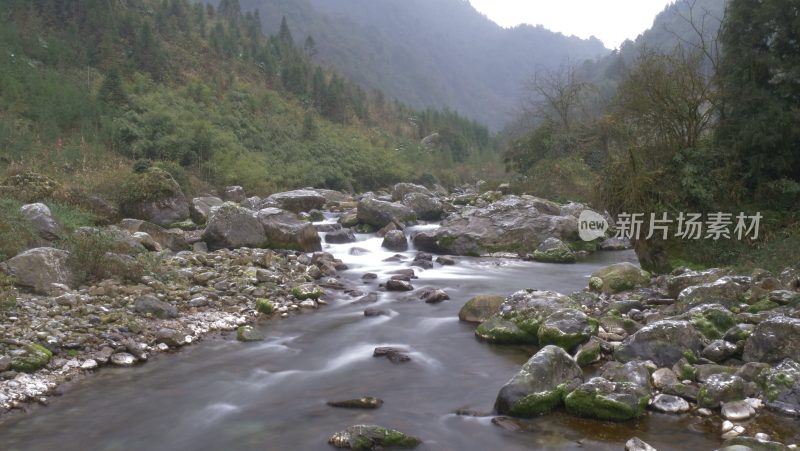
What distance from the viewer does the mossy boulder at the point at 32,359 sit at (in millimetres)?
6943

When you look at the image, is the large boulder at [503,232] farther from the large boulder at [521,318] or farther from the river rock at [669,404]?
the river rock at [669,404]

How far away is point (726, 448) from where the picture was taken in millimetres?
5090

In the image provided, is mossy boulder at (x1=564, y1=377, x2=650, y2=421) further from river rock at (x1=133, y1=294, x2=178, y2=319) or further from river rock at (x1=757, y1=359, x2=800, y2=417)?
river rock at (x1=133, y1=294, x2=178, y2=319)

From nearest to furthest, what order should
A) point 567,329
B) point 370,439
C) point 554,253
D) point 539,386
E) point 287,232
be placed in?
point 370,439 < point 539,386 < point 567,329 < point 287,232 < point 554,253

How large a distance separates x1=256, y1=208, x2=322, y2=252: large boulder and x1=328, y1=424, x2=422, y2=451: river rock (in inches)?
408

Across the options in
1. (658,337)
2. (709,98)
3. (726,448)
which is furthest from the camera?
(709,98)

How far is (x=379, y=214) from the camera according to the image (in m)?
20.3

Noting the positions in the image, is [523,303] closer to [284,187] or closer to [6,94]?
[284,187]

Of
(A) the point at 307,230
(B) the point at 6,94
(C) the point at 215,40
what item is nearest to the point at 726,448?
(A) the point at 307,230

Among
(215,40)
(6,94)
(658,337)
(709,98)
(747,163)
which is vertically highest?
(215,40)

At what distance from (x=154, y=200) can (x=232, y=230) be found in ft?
13.8

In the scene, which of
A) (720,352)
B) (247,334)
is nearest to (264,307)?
(247,334)

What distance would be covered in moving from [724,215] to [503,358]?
7.42 meters

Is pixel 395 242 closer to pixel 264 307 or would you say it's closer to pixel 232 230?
pixel 232 230
